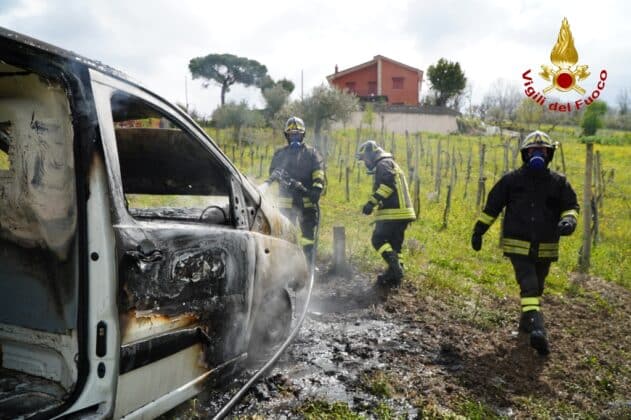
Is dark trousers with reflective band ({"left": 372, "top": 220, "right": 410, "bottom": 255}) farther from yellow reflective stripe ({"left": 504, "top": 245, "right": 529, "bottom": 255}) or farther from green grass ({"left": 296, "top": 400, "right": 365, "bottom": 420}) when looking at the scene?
green grass ({"left": 296, "top": 400, "right": 365, "bottom": 420})

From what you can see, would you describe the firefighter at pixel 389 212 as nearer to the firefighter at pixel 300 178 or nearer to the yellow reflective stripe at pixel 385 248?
the yellow reflective stripe at pixel 385 248

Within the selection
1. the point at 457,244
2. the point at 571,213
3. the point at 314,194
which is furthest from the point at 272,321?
the point at 457,244

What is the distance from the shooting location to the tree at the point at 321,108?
2984cm

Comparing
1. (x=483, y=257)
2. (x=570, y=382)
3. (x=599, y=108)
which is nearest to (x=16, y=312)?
(x=570, y=382)

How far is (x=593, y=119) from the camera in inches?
1473

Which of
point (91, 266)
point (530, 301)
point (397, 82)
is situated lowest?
point (530, 301)

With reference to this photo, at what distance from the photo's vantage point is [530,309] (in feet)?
15.4

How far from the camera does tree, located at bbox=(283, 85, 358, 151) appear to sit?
29844 millimetres

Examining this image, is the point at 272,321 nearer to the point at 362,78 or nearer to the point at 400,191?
the point at 400,191

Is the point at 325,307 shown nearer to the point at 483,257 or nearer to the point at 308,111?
the point at 483,257

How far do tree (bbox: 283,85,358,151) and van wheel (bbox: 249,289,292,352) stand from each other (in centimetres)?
2563

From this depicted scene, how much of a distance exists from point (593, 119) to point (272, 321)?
4034cm

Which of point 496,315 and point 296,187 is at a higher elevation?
point 296,187

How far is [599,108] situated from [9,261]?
42.6 meters
